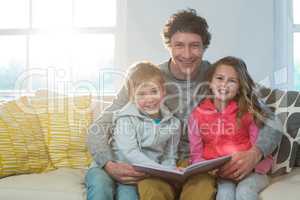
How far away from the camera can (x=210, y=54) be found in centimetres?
315

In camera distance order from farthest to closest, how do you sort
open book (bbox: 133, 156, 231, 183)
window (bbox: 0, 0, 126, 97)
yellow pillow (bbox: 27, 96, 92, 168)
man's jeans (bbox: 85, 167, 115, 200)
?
window (bbox: 0, 0, 126, 97) < yellow pillow (bbox: 27, 96, 92, 168) < man's jeans (bbox: 85, 167, 115, 200) < open book (bbox: 133, 156, 231, 183)

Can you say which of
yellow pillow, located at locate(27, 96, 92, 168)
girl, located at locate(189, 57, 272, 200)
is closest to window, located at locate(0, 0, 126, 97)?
yellow pillow, located at locate(27, 96, 92, 168)

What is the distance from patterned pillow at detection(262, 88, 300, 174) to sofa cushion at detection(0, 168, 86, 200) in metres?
0.91

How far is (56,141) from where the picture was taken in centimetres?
220

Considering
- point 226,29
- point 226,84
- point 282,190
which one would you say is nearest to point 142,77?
point 226,84

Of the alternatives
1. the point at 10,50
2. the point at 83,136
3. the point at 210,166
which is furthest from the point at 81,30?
the point at 210,166

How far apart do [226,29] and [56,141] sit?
1567 millimetres

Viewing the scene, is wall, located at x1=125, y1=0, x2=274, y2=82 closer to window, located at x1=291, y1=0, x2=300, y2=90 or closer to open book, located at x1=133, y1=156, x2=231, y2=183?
window, located at x1=291, y1=0, x2=300, y2=90

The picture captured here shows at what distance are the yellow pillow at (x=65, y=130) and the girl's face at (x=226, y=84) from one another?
68 centimetres

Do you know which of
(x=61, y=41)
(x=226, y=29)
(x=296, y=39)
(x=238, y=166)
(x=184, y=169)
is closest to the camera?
(x=184, y=169)

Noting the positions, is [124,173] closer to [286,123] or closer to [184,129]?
[184,129]

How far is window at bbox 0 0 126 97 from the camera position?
3.39 metres

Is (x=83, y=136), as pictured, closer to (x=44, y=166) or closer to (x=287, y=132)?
(x=44, y=166)

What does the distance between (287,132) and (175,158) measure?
22.1 inches
